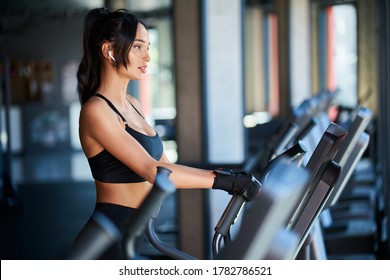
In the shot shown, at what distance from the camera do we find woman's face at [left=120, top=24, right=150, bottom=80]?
1995 millimetres

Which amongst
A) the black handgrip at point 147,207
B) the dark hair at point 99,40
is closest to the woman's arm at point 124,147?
the dark hair at point 99,40

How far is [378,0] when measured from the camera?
11.3ft

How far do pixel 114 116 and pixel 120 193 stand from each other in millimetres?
232

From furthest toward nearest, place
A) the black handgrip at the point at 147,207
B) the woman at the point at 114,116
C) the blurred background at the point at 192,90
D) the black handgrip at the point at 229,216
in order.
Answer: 1. the blurred background at the point at 192,90
2. the woman at the point at 114,116
3. the black handgrip at the point at 229,216
4. the black handgrip at the point at 147,207

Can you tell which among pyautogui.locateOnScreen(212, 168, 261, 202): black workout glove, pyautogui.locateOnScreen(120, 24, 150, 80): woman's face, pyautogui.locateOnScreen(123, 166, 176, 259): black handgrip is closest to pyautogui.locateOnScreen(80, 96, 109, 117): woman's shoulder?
pyautogui.locateOnScreen(120, 24, 150, 80): woman's face

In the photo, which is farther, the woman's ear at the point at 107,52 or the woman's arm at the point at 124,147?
the woman's ear at the point at 107,52

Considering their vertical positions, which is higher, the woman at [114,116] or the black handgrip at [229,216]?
the woman at [114,116]

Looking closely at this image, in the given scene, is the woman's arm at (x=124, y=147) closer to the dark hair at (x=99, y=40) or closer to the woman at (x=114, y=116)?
the woman at (x=114, y=116)

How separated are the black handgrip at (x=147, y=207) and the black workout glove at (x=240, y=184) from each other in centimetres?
57

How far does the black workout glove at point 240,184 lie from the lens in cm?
167

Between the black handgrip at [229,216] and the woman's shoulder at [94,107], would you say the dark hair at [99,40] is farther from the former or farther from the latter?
the black handgrip at [229,216]

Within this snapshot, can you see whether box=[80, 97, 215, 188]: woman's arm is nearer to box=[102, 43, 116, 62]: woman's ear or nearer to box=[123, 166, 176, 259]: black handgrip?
box=[102, 43, 116, 62]: woman's ear

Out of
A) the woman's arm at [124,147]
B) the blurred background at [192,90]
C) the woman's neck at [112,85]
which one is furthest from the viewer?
the blurred background at [192,90]
